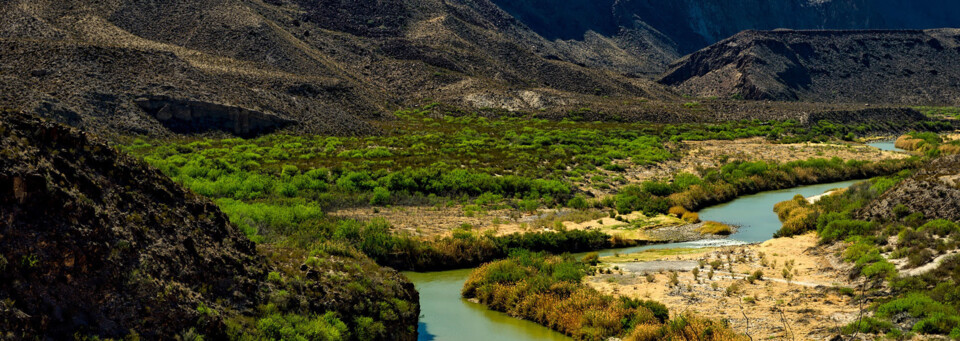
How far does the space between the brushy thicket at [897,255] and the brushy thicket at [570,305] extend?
165 inches

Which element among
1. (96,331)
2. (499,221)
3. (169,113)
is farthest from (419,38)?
(96,331)

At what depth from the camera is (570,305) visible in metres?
22.6

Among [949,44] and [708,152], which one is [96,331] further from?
[949,44]

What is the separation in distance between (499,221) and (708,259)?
10831mm

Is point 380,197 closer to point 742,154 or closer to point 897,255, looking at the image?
point 897,255

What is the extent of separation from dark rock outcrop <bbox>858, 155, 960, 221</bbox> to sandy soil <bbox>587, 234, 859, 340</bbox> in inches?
119

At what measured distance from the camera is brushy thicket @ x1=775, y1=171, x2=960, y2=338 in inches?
748

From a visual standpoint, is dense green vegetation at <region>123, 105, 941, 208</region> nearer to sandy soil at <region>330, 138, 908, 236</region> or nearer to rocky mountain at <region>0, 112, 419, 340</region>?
sandy soil at <region>330, 138, 908, 236</region>

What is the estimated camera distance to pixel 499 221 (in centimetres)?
3594

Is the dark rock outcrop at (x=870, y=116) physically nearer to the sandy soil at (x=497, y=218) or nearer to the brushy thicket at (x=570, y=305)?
the sandy soil at (x=497, y=218)

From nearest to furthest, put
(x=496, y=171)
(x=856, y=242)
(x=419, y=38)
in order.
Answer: (x=856, y=242)
(x=496, y=171)
(x=419, y=38)

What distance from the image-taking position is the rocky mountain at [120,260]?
40.7 ft

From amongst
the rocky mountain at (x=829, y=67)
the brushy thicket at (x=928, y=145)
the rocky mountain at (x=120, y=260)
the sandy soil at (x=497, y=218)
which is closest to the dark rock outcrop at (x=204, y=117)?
the sandy soil at (x=497, y=218)

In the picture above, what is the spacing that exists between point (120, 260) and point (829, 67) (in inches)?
6898
